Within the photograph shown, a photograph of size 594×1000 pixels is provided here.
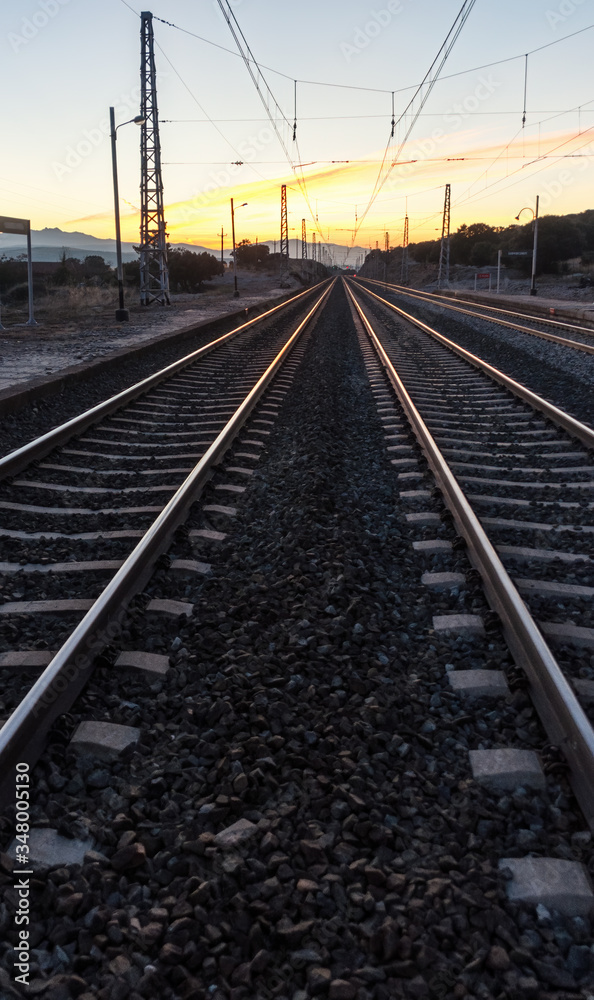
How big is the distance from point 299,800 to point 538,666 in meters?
1.21

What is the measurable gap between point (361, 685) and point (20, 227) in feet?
61.0

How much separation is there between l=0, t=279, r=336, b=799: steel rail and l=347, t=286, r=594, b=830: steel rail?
1850 mm

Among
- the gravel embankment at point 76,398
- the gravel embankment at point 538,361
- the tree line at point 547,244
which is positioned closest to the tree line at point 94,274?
the tree line at point 547,244

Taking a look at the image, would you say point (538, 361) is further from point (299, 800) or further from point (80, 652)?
point (299, 800)

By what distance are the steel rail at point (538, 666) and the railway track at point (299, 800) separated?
6 centimetres

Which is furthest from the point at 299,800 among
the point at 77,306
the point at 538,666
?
the point at 77,306

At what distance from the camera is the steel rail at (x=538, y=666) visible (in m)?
2.64

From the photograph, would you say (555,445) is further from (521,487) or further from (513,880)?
(513,880)

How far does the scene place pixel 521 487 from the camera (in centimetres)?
631

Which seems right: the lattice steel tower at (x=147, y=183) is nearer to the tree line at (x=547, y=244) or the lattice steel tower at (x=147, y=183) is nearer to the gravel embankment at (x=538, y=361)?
the gravel embankment at (x=538, y=361)

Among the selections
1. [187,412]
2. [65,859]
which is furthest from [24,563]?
[187,412]

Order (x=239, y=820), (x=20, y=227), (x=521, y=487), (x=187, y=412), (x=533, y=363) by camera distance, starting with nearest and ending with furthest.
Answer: (x=239, y=820) < (x=521, y=487) < (x=187, y=412) < (x=533, y=363) < (x=20, y=227)

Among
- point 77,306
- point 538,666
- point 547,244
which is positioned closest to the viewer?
point 538,666

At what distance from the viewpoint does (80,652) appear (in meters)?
3.32
